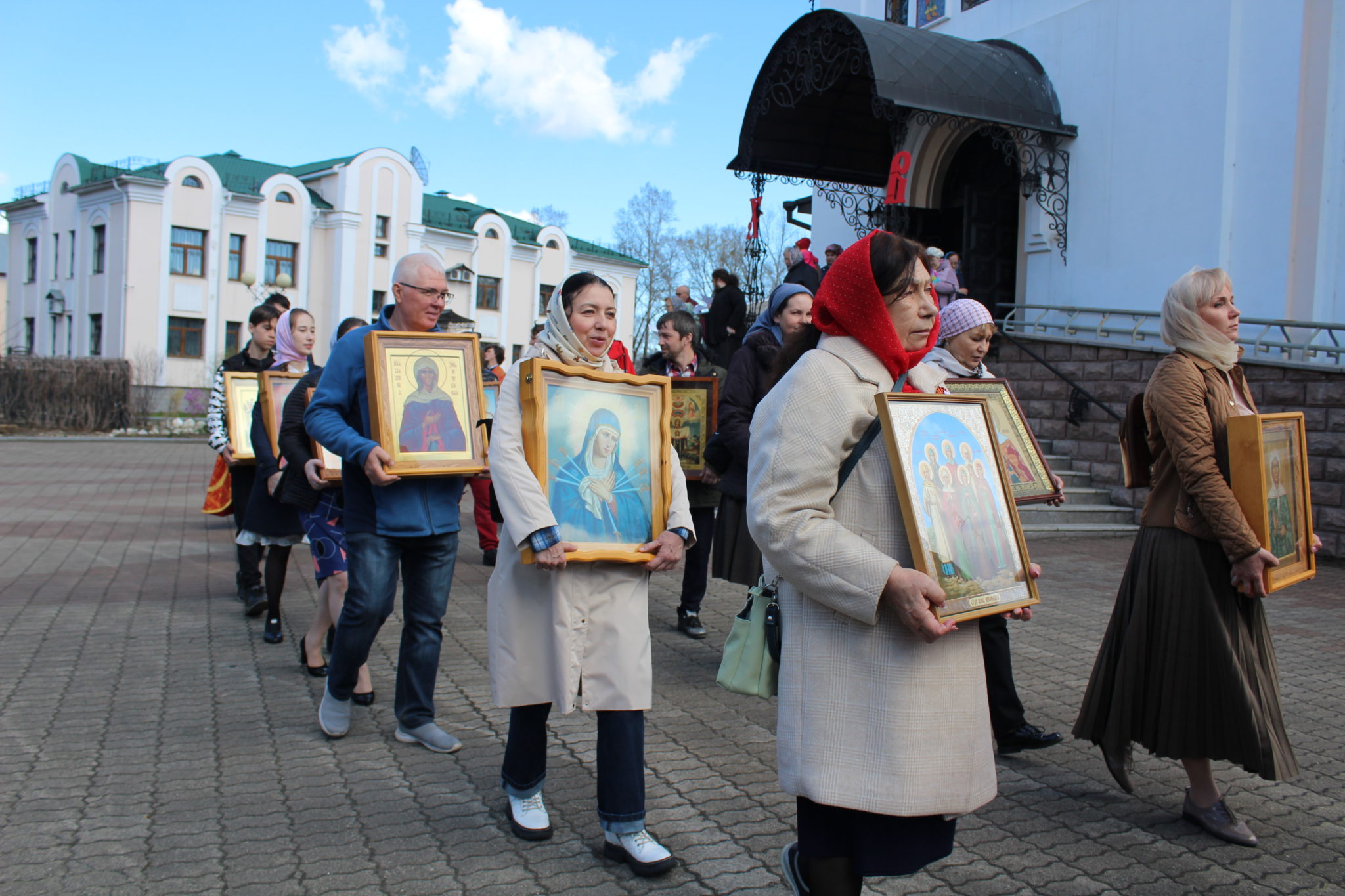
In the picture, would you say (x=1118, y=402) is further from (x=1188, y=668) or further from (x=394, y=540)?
(x=394, y=540)

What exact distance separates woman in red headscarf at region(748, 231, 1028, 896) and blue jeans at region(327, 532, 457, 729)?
2422mm

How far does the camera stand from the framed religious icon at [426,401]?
14.4 ft

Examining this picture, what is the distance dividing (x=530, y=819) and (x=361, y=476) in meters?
1.68

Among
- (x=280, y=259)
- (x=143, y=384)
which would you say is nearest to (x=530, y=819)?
(x=143, y=384)

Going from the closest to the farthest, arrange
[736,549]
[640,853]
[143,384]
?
1. [640,853]
2. [736,549]
3. [143,384]

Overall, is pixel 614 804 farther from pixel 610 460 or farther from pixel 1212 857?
pixel 1212 857

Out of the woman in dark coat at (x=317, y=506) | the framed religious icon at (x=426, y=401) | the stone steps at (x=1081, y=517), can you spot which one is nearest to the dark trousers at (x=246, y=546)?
the woman in dark coat at (x=317, y=506)

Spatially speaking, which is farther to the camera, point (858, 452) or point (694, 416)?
point (694, 416)

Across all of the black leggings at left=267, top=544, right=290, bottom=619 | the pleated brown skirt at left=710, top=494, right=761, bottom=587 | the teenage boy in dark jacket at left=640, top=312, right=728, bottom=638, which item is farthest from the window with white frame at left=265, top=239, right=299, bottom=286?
the pleated brown skirt at left=710, top=494, right=761, bottom=587

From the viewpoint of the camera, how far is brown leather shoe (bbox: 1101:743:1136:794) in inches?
158

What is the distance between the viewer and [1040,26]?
1571 centimetres

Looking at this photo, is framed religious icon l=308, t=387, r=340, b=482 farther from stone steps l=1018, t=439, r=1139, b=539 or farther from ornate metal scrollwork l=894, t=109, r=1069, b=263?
ornate metal scrollwork l=894, t=109, r=1069, b=263

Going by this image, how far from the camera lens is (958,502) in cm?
241

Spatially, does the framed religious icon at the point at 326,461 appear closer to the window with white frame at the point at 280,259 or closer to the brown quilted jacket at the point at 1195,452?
the brown quilted jacket at the point at 1195,452
